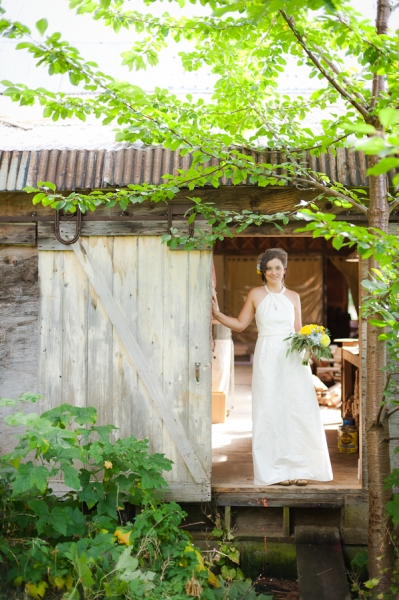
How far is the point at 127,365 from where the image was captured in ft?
17.2

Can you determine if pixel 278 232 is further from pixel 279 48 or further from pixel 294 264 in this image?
pixel 294 264

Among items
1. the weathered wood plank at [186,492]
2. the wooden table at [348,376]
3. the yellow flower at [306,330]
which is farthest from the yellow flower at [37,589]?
the wooden table at [348,376]

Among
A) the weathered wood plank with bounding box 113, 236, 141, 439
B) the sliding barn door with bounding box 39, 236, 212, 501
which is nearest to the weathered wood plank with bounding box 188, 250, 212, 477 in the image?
the sliding barn door with bounding box 39, 236, 212, 501

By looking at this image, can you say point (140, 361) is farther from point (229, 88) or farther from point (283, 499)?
point (229, 88)

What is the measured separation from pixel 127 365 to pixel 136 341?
0.22m

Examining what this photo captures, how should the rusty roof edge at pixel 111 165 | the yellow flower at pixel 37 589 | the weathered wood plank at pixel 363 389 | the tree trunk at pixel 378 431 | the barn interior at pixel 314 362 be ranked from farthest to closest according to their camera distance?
the barn interior at pixel 314 362
the weathered wood plank at pixel 363 389
the rusty roof edge at pixel 111 165
the tree trunk at pixel 378 431
the yellow flower at pixel 37 589

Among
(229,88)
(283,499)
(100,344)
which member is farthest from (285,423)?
(229,88)

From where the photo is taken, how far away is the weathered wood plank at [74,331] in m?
5.26

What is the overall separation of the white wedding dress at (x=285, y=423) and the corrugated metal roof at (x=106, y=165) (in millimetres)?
1641

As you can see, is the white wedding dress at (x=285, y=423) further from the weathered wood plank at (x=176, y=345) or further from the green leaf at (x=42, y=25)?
the green leaf at (x=42, y=25)

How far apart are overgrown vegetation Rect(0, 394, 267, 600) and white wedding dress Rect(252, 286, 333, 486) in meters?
0.93

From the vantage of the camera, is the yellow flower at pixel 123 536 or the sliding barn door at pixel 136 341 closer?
the yellow flower at pixel 123 536

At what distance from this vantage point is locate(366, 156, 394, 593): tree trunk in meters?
4.09

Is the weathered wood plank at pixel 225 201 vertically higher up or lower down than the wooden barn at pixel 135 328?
higher up
